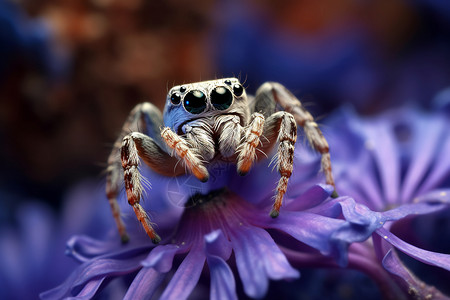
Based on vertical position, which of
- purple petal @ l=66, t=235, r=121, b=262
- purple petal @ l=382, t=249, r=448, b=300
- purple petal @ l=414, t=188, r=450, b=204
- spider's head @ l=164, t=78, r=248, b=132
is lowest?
purple petal @ l=382, t=249, r=448, b=300

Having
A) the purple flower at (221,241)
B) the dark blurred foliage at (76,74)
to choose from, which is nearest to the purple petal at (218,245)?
the purple flower at (221,241)

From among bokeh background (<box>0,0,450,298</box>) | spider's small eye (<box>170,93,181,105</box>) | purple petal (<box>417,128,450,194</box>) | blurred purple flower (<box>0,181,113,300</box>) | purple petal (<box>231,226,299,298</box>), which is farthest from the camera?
bokeh background (<box>0,0,450,298</box>)

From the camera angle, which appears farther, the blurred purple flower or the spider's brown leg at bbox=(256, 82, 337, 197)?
the blurred purple flower

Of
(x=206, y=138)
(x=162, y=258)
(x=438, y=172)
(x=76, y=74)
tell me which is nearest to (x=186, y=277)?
(x=162, y=258)

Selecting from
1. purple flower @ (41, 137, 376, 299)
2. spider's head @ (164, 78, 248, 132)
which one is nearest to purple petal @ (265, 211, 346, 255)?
purple flower @ (41, 137, 376, 299)

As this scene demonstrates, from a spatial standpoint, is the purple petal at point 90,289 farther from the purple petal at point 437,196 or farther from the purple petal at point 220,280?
the purple petal at point 437,196

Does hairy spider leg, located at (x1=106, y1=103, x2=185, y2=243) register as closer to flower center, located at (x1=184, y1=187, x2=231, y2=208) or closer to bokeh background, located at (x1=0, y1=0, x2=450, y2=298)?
flower center, located at (x1=184, y1=187, x2=231, y2=208)

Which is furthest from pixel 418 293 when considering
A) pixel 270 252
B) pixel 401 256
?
pixel 270 252

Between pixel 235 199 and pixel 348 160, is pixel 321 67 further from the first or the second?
pixel 235 199

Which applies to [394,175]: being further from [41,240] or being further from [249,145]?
[41,240]
